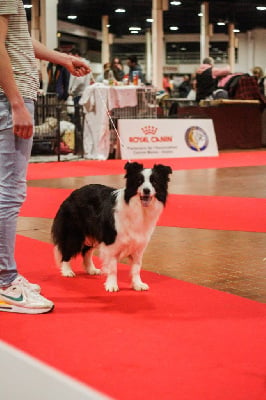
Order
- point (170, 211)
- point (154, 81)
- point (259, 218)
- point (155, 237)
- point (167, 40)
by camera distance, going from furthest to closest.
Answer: point (167, 40), point (154, 81), point (170, 211), point (259, 218), point (155, 237)

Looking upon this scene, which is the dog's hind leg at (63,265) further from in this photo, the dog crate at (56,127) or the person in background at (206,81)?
the person in background at (206,81)

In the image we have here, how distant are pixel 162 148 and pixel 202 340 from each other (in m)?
9.56

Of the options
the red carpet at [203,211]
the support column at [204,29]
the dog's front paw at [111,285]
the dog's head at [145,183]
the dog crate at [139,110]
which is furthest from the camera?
the support column at [204,29]

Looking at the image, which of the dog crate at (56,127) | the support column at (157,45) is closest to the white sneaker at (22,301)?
the dog crate at (56,127)

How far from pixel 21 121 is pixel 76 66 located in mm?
737

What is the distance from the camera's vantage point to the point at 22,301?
123 inches

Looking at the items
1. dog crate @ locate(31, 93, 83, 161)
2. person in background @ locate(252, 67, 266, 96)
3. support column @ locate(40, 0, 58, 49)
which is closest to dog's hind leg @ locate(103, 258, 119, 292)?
dog crate @ locate(31, 93, 83, 161)

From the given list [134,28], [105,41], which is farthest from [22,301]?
[134,28]

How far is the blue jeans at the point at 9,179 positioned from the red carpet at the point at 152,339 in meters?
0.27

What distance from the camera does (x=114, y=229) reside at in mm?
3533

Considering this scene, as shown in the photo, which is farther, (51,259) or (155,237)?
(155,237)

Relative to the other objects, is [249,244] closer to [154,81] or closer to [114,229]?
[114,229]

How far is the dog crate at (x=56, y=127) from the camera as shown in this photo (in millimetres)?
12383

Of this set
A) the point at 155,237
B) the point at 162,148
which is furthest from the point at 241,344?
the point at 162,148
